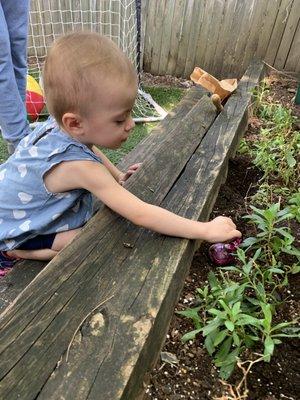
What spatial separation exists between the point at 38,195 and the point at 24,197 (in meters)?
0.08

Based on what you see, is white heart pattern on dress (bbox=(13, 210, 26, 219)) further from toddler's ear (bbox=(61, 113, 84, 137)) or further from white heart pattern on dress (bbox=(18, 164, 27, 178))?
toddler's ear (bbox=(61, 113, 84, 137))

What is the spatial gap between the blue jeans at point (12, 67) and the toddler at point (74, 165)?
1.42 metres

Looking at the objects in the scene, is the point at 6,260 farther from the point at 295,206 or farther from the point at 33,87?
the point at 33,87

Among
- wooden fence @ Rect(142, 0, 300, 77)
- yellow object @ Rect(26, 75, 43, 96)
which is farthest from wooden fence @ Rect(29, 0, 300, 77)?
yellow object @ Rect(26, 75, 43, 96)

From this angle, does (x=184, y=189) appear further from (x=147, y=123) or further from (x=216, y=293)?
(x=147, y=123)

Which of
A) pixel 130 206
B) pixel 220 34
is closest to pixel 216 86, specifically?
pixel 220 34

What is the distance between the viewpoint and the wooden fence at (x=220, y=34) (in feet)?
19.0

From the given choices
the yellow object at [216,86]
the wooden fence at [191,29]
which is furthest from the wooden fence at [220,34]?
the yellow object at [216,86]

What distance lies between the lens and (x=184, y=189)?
2256mm

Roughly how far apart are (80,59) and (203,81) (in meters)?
2.99

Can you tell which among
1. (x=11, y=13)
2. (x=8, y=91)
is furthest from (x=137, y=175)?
(x=11, y=13)

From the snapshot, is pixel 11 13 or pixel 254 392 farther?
pixel 11 13

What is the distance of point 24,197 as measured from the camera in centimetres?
201

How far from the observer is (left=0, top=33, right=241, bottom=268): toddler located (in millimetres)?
1643
